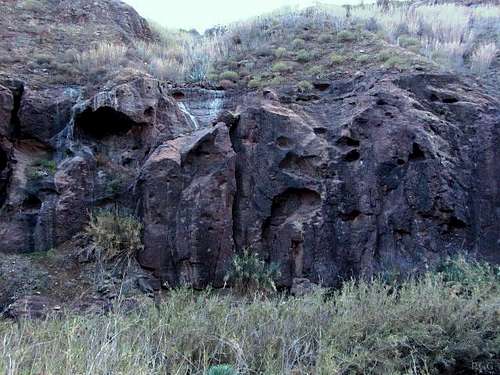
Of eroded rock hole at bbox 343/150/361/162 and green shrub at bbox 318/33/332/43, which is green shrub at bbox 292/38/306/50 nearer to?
green shrub at bbox 318/33/332/43

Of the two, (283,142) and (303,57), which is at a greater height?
(303,57)

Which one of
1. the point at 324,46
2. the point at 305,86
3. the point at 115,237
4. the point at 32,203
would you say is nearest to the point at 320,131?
the point at 305,86

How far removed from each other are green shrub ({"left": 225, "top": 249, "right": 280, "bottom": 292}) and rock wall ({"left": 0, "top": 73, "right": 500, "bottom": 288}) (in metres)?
0.19

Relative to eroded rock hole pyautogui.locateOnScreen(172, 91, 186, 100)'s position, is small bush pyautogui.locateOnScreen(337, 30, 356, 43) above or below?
above

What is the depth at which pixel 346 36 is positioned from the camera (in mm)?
14211

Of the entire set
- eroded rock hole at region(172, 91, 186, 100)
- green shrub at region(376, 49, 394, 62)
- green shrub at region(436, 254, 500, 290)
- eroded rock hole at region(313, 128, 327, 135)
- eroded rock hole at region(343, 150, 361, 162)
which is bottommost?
green shrub at region(436, 254, 500, 290)

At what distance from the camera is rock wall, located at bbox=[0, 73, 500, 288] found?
8461mm

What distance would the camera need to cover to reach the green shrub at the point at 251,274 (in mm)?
8320

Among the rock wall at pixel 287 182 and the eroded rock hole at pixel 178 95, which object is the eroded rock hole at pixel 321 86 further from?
the eroded rock hole at pixel 178 95

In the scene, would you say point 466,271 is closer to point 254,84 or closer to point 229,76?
point 254,84

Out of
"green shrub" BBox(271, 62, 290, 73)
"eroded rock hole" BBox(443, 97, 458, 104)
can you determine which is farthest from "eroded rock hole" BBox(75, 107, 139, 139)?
"eroded rock hole" BBox(443, 97, 458, 104)

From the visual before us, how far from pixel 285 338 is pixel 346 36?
10.4 meters

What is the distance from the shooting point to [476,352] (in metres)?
5.34

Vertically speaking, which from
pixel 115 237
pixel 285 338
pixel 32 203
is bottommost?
pixel 115 237
